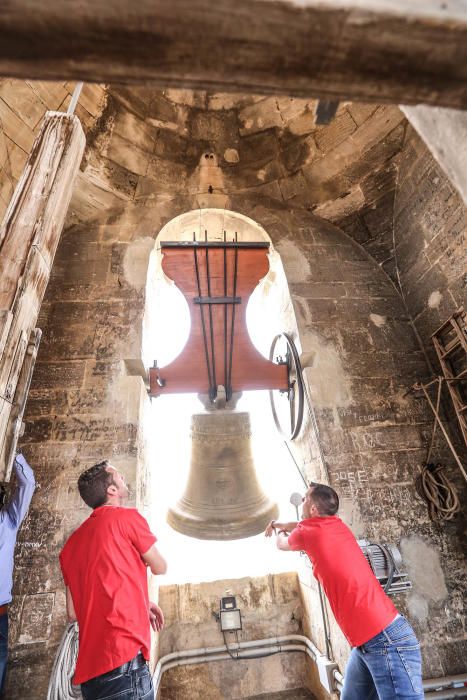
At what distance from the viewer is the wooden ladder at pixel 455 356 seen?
135 inches

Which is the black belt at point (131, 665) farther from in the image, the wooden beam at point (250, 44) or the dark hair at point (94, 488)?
the wooden beam at point (250, 44)

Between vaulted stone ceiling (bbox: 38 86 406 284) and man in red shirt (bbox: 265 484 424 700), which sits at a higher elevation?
vaulted stone ceiling (bbox: 38 86 406 284)

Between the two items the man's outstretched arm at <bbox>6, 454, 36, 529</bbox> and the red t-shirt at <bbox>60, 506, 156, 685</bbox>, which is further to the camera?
the man's outstretched arm at <bbox>6, 454, 36, 529</bbox>

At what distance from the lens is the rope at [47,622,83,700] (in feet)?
6.84

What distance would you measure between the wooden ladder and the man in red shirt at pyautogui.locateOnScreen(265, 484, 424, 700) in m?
2.00

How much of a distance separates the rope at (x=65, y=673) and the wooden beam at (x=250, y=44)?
2963mm

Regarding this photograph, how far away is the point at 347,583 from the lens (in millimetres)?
1880

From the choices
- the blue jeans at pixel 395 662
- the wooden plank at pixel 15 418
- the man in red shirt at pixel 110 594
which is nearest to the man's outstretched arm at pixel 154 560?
the man in red shirt at pixel 110 594

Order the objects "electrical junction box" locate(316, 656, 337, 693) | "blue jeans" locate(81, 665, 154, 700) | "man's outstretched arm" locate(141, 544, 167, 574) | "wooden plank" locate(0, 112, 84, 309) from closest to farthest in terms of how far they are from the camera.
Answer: "blue jeans" locate(81, 665, 154, 700), "man's outstretched arm" locate(141, 544, 167, 574), "wooden plank" locate(0, 112, 84, 309), "electrical junction box" locate(316, 656, 337, 693)

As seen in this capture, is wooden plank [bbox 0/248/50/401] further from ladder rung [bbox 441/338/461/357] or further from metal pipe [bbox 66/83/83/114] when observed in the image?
ladder rung [bbox 441/338/461/357]

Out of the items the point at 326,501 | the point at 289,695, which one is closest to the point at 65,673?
the point at 326,501

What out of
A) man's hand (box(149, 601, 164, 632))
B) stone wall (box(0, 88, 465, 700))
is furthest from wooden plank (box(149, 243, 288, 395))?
man's hand (box(149, 601, 164, 632))

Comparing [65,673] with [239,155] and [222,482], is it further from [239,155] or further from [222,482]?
[239,155]

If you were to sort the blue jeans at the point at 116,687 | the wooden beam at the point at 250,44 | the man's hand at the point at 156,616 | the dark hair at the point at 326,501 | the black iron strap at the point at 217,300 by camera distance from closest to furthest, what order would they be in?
the wooden beam at the point at 250,44, the blue jeans at the point at 116,687, the man's hand at the point at 156,616, the dark hair at the point at 326,501, the black iron strap at the point at 217,300
